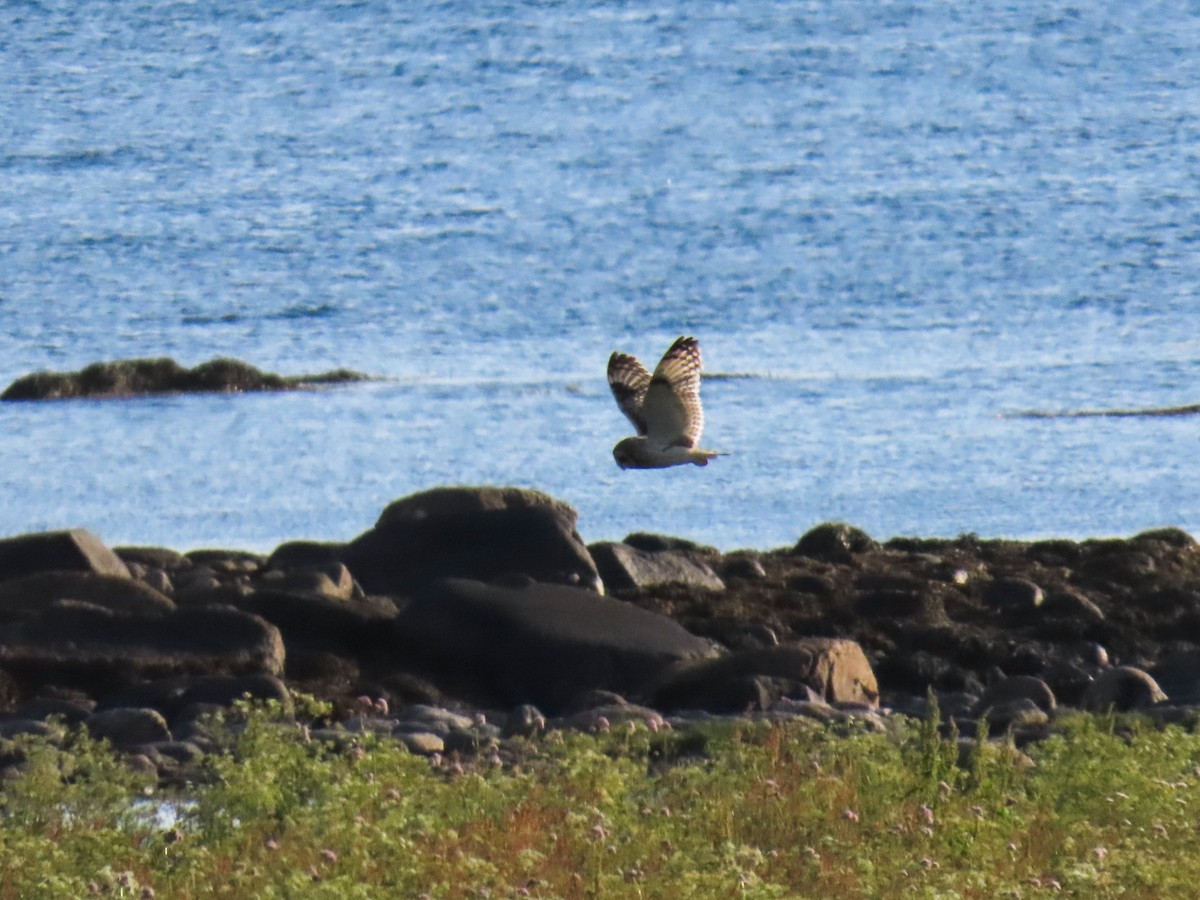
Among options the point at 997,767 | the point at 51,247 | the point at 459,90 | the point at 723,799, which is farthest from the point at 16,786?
the point at 459,90

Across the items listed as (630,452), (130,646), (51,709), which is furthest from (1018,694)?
(51,709)

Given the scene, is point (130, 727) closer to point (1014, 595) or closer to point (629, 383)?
point (629, 383)

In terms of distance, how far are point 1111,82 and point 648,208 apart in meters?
9.32

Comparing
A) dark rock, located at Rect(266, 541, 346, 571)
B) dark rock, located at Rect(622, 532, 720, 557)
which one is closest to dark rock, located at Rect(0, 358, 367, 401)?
dark rock, located at Rect(622, 532, 720, 557)

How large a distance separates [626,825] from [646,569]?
22.3ft

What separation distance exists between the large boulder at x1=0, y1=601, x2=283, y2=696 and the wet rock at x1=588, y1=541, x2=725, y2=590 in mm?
2853

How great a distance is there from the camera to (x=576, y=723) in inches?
382

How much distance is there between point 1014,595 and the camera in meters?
13.4

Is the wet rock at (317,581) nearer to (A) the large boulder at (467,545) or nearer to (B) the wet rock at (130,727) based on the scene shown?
(A) the large boulder at (467,545)

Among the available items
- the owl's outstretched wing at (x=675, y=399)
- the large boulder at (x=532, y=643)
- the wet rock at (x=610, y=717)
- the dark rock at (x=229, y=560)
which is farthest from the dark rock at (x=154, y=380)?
the owl's outstretched wing at (x=675, y=399)

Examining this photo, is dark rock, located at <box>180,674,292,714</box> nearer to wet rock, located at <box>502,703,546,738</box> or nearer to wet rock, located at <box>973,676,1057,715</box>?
wet rock, located at <box>502,703,546,738</box>

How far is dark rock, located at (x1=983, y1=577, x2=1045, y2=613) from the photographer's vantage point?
521 inches

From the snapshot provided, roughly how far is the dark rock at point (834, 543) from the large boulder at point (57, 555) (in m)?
4.79

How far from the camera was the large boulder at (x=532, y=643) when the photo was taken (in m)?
10.8
